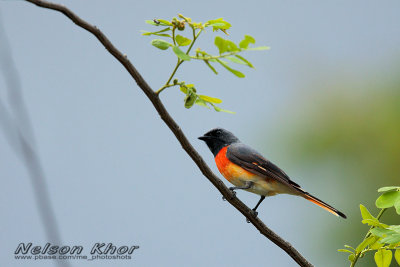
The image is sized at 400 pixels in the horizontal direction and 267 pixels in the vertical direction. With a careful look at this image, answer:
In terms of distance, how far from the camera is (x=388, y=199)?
213 centimetres

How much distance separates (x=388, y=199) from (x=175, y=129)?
0.95 metres

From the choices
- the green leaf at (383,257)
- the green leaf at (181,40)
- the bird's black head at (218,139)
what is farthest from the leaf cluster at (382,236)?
the bird's black head at (218,139)

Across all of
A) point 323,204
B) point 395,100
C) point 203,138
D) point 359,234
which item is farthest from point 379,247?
point 395,100

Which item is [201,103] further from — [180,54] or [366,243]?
[366,243]

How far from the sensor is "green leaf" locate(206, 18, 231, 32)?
1880 mm

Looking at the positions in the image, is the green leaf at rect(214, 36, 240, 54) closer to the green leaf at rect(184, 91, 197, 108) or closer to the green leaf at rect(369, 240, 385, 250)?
the green leaf at rect(184, 91, 197, 108)

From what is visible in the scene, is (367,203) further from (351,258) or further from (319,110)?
(351,258)

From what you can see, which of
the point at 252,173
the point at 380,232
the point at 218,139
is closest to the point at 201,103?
the point at 380,232

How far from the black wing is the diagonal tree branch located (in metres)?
1.13

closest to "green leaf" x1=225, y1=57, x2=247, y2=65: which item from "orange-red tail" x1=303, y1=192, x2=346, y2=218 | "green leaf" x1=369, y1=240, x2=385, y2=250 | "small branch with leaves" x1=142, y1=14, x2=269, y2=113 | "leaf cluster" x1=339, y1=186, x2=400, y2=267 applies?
"small branch with leaves" x1=142, y1=14, x2=269, y2=113

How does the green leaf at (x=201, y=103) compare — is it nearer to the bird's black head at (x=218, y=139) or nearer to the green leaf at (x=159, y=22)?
the green leaf at (x=159, y=22)

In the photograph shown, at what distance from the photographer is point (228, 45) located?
1912 mm

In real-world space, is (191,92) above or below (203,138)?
above

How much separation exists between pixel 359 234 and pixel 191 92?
6.35 meters
